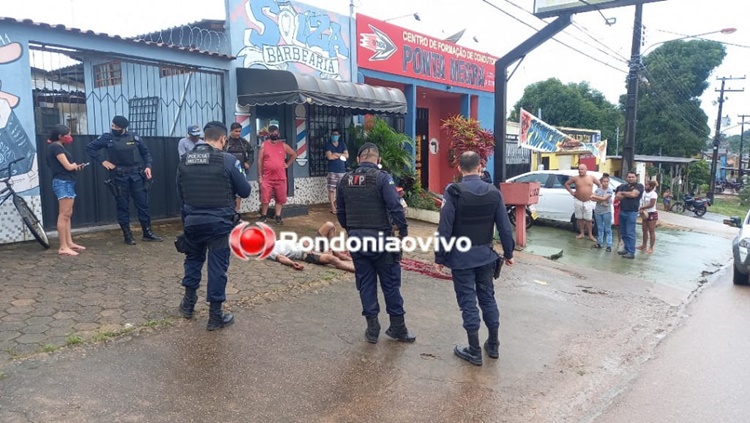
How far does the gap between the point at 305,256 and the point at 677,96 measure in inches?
1405

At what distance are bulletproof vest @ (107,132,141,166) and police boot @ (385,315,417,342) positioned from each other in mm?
4254

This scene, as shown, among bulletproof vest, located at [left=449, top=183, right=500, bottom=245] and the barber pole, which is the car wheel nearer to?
bulletproof vest, located at [left=449, top=183, right=500, bottom=245]

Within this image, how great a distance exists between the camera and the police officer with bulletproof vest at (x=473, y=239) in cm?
445

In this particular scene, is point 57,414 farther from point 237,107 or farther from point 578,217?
point 578,217

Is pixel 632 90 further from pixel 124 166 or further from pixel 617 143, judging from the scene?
pixel 617 143

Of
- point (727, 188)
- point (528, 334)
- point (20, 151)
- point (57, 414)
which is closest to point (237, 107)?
point (20, 151)

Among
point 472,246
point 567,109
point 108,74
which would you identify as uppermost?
point 567,109

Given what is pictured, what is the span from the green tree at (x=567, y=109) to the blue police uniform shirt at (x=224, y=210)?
38.3 metres

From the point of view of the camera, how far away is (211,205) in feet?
14.6

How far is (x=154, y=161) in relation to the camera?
8.58m

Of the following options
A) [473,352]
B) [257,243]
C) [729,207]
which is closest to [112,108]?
[257,243]

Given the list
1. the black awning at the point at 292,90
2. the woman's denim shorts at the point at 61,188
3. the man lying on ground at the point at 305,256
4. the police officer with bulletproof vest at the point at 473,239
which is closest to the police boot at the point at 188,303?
the man lying on ground at the point at 305,256

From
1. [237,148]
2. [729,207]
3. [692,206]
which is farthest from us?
[729,207]

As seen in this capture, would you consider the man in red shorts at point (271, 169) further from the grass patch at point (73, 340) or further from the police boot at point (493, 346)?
the police boot at point (493, 346)
